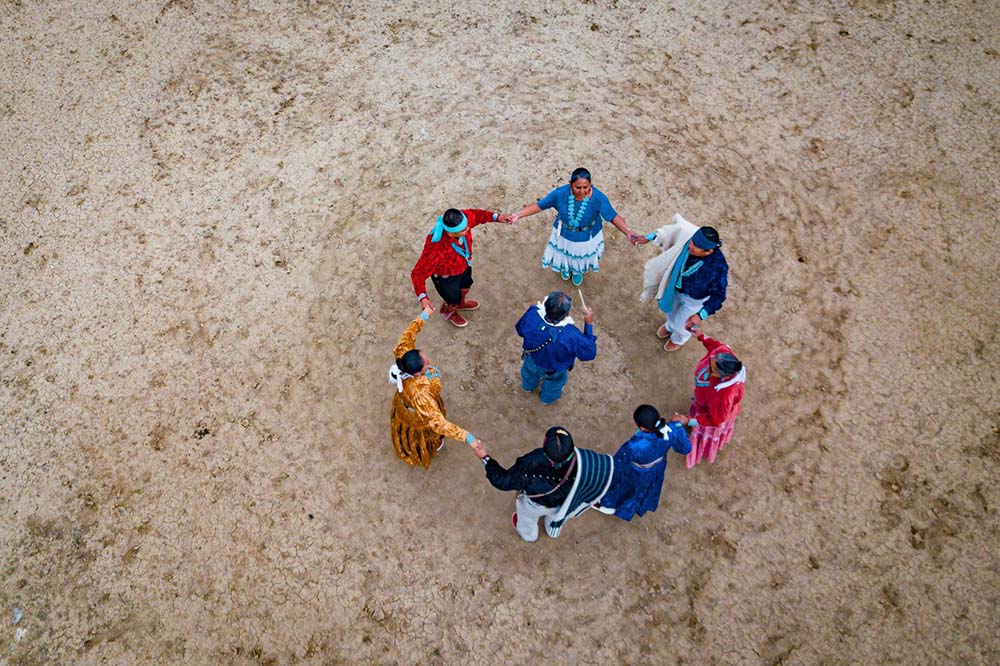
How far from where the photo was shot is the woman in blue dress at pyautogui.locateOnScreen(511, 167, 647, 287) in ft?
17.9

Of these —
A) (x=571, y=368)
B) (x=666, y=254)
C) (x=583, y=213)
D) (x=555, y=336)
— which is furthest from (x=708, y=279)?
(x=555, y=336)

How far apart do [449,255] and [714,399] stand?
8.03ft

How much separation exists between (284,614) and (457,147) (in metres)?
5.07

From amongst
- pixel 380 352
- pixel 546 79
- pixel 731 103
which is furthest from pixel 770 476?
pixel 546 79

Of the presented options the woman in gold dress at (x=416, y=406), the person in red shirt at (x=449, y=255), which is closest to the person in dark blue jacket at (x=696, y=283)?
the person in red shirt at (x=449, y=255)

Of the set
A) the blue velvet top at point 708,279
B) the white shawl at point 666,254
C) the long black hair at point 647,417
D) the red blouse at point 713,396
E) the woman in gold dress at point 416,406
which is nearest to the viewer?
the long black hair at point 647,417

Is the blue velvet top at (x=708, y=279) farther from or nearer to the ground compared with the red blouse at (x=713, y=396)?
farther from the ground

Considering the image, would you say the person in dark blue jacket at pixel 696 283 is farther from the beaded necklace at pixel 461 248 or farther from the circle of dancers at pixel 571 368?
the beaded necklace at pixel 461 248

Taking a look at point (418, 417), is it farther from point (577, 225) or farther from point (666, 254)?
point (666, 254)

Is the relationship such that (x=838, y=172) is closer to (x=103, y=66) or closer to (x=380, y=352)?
(x=380, y=352)

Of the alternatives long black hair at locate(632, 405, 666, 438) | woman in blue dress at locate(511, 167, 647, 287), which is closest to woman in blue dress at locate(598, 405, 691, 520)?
long black hair at locate(632, 405, 666, 438)

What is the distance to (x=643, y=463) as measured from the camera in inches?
175

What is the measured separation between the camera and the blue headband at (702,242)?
489cm

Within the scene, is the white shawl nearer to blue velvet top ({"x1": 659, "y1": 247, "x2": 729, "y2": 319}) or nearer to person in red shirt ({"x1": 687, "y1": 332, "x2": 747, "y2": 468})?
blue velvet top ({"x1": 659, "y1": 247, "x2": 729, "y2": 319})
